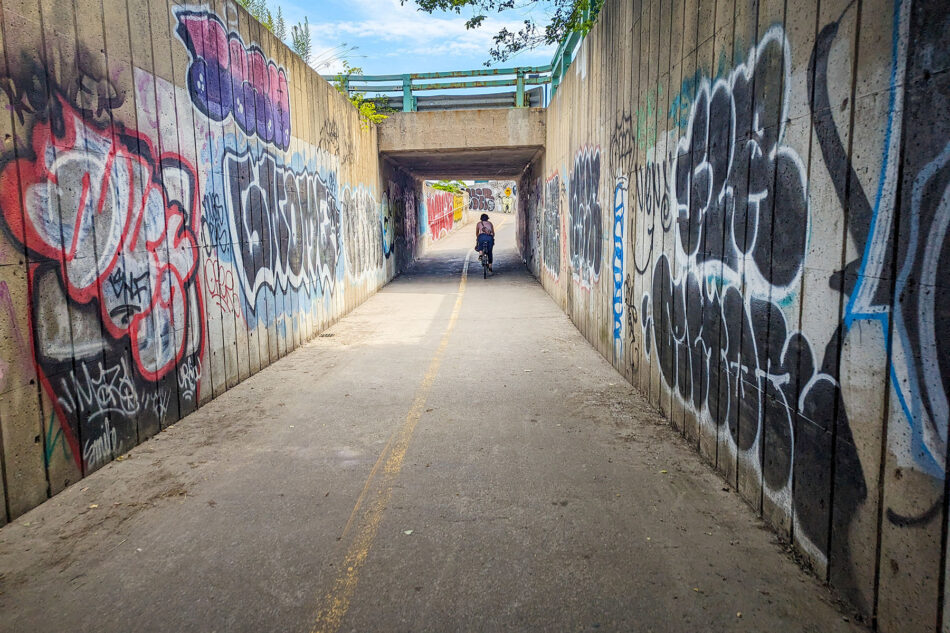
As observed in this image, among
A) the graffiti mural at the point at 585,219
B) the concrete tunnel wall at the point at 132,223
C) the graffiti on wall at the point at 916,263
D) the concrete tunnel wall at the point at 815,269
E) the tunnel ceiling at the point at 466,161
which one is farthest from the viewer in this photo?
the tunnel ceiling at the point at 466,161

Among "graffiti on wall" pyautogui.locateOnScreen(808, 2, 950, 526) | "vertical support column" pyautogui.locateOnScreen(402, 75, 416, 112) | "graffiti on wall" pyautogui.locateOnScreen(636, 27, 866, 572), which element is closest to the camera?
"graffiti on wall" pyautogui.locateOnScreen(808, 2, 950, 526)

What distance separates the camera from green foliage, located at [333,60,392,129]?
15.8m

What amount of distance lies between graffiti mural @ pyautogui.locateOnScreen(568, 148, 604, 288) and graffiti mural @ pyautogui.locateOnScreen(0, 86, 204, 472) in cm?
596

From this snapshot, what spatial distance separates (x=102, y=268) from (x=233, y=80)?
3798mm

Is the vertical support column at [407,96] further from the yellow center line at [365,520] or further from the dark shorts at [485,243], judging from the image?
the yellow center line at [365,520]

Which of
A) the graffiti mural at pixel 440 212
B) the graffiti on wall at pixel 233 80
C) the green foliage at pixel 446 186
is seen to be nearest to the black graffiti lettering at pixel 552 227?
the graffiti on wall at pixel 233 80

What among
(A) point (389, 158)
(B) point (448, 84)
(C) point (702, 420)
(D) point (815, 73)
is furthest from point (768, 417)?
(A) point (389, 158)

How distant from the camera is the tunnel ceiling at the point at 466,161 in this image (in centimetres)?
1828

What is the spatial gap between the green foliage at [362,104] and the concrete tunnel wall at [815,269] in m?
10.3

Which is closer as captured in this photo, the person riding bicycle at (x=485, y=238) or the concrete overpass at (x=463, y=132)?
the concrete overpass at (x=463, y=132)

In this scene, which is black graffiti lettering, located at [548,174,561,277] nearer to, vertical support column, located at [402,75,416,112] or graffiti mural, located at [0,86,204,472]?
vertical support column, located at [402,75,416,112]

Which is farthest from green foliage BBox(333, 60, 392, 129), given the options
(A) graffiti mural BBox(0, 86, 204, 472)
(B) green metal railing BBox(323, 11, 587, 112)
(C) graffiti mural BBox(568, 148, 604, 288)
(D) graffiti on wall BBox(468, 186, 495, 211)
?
(D) graffiti on wall BBox(468, 186, 495, 211)

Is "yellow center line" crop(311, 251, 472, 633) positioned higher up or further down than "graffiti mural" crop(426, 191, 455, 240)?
further down

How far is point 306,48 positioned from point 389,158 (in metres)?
5.94
